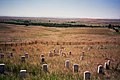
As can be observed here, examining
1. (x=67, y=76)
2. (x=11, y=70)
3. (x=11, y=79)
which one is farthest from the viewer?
(x=11, y=70)

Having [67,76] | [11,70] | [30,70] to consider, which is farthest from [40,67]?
[67,76]

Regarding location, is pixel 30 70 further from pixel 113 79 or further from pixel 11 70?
pixel 113 79

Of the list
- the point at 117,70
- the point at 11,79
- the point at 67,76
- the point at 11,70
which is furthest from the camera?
the point at 117,70

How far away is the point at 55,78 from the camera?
953 cm

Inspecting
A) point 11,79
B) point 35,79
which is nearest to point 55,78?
point 35,79

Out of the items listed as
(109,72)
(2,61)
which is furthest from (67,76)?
(2,61)

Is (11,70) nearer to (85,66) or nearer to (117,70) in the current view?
(85,66)

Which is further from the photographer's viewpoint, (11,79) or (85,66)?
(85,66)

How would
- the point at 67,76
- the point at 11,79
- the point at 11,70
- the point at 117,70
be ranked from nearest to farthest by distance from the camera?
the point at 11,79
the point at 67,76
the point at 11,70
the point at 117,70

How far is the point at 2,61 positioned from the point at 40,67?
2.74 meters

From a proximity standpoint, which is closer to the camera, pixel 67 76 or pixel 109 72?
pixel 67 76

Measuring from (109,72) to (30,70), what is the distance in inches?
167

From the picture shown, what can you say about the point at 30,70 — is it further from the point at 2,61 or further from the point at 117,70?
the point at 117,70

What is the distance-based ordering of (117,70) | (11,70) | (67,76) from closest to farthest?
(67,76), (11,70), (117,70)
